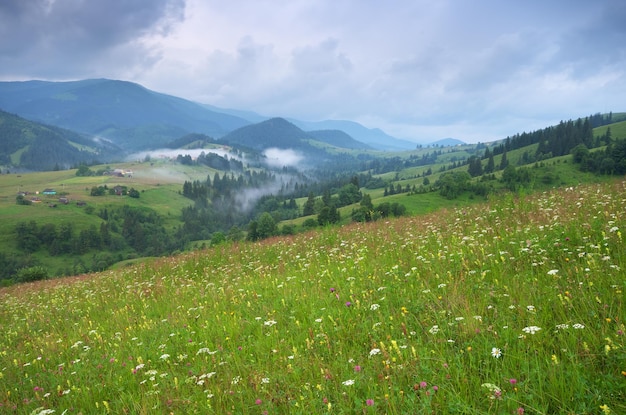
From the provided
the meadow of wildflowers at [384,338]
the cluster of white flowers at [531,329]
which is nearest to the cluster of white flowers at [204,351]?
the meadow of wildflowers at [384,338]

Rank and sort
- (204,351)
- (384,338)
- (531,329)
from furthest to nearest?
(204,351), (384,338), (531,329)

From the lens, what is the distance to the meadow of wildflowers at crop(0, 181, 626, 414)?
12.1 feet

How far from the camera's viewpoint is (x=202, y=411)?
4547 mm

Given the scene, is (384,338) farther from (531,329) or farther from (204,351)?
(204,351)

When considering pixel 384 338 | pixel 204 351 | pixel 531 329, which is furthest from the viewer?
pixel 204 351

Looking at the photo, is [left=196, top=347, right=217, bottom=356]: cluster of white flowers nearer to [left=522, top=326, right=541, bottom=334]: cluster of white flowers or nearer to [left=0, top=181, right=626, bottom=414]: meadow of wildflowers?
[left=0, top=181, right=626, bottom=414]: meadow of wildflowers

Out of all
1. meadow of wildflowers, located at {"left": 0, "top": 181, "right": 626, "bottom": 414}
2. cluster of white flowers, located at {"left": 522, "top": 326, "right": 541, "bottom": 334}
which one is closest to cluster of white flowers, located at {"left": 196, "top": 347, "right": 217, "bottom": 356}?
meadow of wildflowers, located at {"left": 0, "top": 181, "right": 626, "bottom": 414}

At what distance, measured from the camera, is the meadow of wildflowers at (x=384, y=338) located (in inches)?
145

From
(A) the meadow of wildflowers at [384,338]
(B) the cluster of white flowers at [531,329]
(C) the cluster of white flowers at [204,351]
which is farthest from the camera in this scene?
(C) the cluster of white flowers at [204,351]

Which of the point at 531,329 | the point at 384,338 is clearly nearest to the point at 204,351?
the point at 384,338

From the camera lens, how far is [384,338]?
518 cm

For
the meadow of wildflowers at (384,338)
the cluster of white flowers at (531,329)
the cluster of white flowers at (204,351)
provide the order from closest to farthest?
1. the meadow of wildflowers at (384,338)
2. the cluster of white flowers at (531,329)
3. the cluster of white flowers at (204,351)

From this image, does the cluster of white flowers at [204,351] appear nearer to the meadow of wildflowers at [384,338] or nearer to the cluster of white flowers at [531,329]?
the meadow of wildflowers at [384,338]

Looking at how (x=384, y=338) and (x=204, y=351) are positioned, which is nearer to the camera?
(x=384, y=338)
